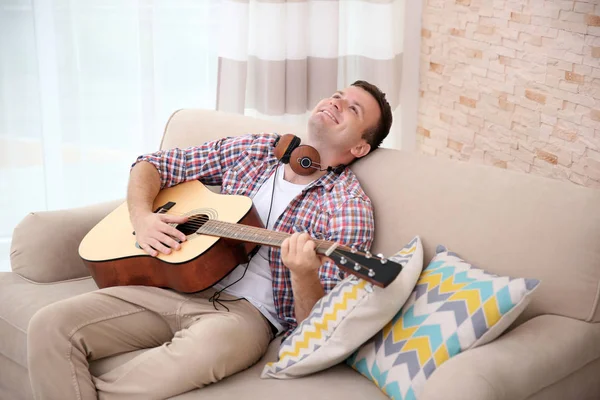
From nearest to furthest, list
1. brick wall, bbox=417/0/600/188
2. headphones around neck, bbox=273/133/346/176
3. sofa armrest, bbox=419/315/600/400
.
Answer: sofa armrest, bbox=419/315/600/400
headphones around neck, bbox=273/133/346/176
brick wall, bbox=417/0/600/188

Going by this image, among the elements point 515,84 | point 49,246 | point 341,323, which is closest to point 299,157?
point 341,323

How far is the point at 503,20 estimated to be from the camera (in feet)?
9.30

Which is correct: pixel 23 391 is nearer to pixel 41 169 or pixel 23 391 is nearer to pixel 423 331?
pixel 423 331

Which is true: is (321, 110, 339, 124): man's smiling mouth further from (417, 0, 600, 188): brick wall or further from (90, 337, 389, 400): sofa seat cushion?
(417, 0, 600, 188): brick wall

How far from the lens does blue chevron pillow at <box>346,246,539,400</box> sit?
1.58 metres

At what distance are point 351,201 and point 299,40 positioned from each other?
4.94ft

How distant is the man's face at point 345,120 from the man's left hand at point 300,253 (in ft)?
1.67

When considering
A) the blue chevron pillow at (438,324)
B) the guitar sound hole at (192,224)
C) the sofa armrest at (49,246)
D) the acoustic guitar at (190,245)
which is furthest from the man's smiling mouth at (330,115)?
the sofa armrest at (49,246)

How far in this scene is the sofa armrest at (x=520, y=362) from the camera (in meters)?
1.43

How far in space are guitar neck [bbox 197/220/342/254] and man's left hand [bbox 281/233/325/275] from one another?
0.03 m

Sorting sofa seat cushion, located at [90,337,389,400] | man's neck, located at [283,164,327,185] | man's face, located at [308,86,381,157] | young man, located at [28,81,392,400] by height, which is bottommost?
sofa seat cushion, located at [90,337,389,400]

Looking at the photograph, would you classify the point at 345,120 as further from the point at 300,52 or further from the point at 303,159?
the point at 300,52

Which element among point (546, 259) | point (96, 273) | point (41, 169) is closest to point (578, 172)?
point (546, 259)

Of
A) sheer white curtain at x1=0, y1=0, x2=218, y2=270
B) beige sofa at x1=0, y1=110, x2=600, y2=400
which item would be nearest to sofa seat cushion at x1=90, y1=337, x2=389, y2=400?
beige sofa at x1=0, y1=110, x2=600, y2=400
